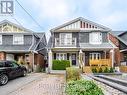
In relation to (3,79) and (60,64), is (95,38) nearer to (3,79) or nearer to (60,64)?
(60,64)

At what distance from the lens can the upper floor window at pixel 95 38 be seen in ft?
133

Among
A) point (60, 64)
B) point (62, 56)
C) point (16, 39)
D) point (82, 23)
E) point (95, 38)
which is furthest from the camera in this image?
point (16, 39)

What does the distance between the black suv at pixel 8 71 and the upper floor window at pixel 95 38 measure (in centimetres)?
1835

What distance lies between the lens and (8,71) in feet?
69.4

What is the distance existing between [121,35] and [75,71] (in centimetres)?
3122

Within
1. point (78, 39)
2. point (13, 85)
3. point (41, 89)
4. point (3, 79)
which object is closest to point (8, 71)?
point (3, 79)

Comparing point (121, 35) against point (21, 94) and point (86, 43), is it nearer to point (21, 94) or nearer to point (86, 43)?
point (86, 43)

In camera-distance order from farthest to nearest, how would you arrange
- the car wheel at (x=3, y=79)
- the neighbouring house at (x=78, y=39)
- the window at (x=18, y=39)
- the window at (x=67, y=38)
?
the window at (x=18, y=39), the window at (x=67, y=38), the neighbouring house at (x=78, y=39), the car wheel at (x=3, y=79)

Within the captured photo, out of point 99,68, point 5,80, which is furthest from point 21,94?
point 99,68

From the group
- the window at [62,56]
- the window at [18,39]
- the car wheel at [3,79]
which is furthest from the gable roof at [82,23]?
the car wheel at [3,79]

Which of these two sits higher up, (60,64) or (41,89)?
(60,64)

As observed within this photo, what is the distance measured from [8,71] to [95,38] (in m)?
21.7

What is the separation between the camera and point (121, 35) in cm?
4584

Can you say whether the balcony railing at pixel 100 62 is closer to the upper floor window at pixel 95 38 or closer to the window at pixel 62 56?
the upper floor window at pixel 95 38
